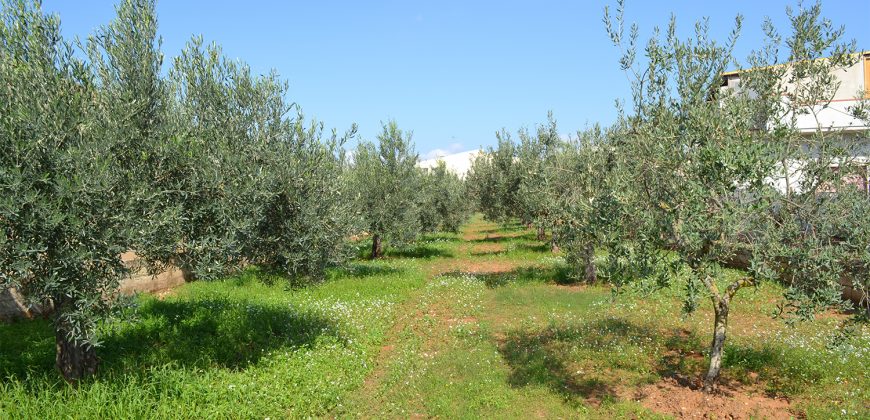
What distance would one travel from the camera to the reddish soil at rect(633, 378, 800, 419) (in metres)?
8.80

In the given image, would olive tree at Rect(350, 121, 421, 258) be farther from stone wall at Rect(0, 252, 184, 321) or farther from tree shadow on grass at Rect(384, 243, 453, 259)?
stone wall at Rect(0, 252, 184, 321)

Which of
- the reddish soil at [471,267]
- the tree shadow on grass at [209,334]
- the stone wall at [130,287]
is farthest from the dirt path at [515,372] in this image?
the reddish soil at [471,267]

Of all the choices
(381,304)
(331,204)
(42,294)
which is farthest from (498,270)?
(42,294)

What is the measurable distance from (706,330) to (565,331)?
3.81 m

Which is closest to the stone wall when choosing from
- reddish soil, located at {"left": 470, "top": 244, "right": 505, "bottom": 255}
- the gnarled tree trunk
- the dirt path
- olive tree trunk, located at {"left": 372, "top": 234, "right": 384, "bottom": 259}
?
the dirt path

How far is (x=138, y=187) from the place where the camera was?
844 centimetres

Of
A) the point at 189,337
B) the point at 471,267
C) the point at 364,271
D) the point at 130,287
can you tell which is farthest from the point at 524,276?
the point at 130,287

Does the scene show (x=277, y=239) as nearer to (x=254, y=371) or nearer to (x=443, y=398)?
(x=254, y=371)

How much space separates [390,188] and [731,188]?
2171 centimetres

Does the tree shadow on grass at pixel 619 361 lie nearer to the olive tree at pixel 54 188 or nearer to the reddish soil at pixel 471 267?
the olive tree at pixel 54 188

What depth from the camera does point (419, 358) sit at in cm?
1239

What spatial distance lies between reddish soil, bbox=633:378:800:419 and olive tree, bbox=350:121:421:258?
62.6 feet

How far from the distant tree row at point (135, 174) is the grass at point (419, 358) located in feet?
4.83

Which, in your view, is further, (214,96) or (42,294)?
(214,96)
